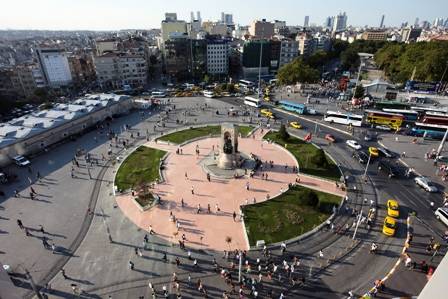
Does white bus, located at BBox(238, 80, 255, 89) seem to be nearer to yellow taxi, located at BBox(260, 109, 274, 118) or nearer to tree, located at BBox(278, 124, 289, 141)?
yellow taxi, located at BBox(260, 109, 274, 118)

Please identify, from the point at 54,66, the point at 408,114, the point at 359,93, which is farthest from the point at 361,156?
the point at 54,66

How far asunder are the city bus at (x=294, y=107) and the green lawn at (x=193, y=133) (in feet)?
54.6

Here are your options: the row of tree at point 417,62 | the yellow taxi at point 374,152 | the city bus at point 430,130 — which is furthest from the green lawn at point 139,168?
the row of tree at point 417,62

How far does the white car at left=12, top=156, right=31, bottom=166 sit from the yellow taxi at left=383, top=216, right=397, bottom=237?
55686mm

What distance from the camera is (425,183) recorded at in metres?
40.1

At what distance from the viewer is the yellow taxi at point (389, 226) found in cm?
3139

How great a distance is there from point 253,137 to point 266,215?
83.0 feet

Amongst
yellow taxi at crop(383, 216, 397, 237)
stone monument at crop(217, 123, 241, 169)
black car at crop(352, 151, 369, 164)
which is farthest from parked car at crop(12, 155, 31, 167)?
black car at crop(352, 151, 369, 164)

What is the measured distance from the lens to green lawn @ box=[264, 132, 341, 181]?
43906 mm

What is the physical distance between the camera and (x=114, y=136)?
58.0 meters

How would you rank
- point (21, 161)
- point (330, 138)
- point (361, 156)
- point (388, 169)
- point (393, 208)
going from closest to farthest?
1. point (393, 208)
2. point (388, 169)
3. point (21, 161)
4. point (361, 156)
5. point (330, 138)

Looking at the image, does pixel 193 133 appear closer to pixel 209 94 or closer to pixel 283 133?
pixel 283 133

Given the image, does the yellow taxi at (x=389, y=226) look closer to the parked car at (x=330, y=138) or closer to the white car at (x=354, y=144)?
the white car at (x=354, y=144)

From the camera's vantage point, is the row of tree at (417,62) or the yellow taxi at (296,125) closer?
the yellow taxi at (296,125)
